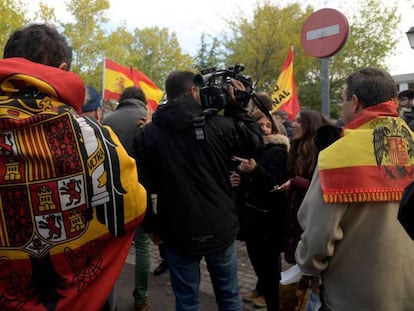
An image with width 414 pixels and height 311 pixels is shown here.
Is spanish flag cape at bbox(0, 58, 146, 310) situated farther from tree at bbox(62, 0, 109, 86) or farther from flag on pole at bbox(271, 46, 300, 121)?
tree at bbox(62, 0, 109, 86)

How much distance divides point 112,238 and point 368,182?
1.13 m

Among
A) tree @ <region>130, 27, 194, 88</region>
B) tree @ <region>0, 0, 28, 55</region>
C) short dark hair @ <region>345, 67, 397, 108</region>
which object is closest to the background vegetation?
tree @ <region>0, 0, 28, 55</region>

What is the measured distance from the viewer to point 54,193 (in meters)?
1.56

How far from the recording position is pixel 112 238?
170 cm

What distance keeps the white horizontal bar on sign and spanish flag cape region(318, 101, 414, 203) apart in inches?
119

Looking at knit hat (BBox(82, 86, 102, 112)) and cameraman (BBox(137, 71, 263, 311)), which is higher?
knit hat (BBox(82, 86, 102, 112))

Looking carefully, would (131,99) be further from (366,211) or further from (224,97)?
(366,211)

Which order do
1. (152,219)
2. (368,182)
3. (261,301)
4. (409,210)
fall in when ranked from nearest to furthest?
(409,210) < (368,182) < (152,219) < (261,301)

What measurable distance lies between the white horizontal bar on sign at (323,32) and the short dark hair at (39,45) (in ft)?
12.5

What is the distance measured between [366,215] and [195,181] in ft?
3.53

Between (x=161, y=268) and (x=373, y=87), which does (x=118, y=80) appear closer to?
(x=161, y=268)

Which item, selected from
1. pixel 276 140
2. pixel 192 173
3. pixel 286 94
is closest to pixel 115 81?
pixel 286 94

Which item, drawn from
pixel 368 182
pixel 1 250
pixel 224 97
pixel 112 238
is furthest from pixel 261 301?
pixel 1 250

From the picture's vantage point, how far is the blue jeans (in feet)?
9.28
